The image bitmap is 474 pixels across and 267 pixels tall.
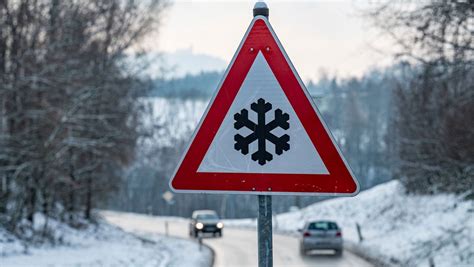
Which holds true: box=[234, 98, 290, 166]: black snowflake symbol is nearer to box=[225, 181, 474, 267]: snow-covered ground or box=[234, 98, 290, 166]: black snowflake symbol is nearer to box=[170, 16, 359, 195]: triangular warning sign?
box=[170, 16, 359, 195]: triangular warning sign

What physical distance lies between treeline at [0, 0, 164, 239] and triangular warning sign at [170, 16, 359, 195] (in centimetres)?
1561

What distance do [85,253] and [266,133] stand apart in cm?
1655

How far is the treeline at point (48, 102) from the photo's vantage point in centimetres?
1900

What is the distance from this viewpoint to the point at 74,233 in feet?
80.7

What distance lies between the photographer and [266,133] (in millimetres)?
3475

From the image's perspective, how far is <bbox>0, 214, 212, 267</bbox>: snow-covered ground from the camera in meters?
16.0

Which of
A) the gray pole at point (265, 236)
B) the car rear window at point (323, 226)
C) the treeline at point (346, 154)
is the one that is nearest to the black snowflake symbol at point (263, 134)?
the gray pole at point (265, 236)

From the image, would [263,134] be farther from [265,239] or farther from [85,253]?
[85,253]

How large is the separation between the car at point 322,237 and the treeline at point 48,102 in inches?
323

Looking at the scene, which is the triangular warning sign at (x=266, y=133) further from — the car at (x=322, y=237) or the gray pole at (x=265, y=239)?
the car at (x=322, y=237)

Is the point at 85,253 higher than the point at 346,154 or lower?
lower

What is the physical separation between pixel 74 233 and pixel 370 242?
12540 mm

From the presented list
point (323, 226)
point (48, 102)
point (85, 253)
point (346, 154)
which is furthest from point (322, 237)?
point (346, 154)

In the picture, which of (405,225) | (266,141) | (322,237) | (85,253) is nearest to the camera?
(266,141)
